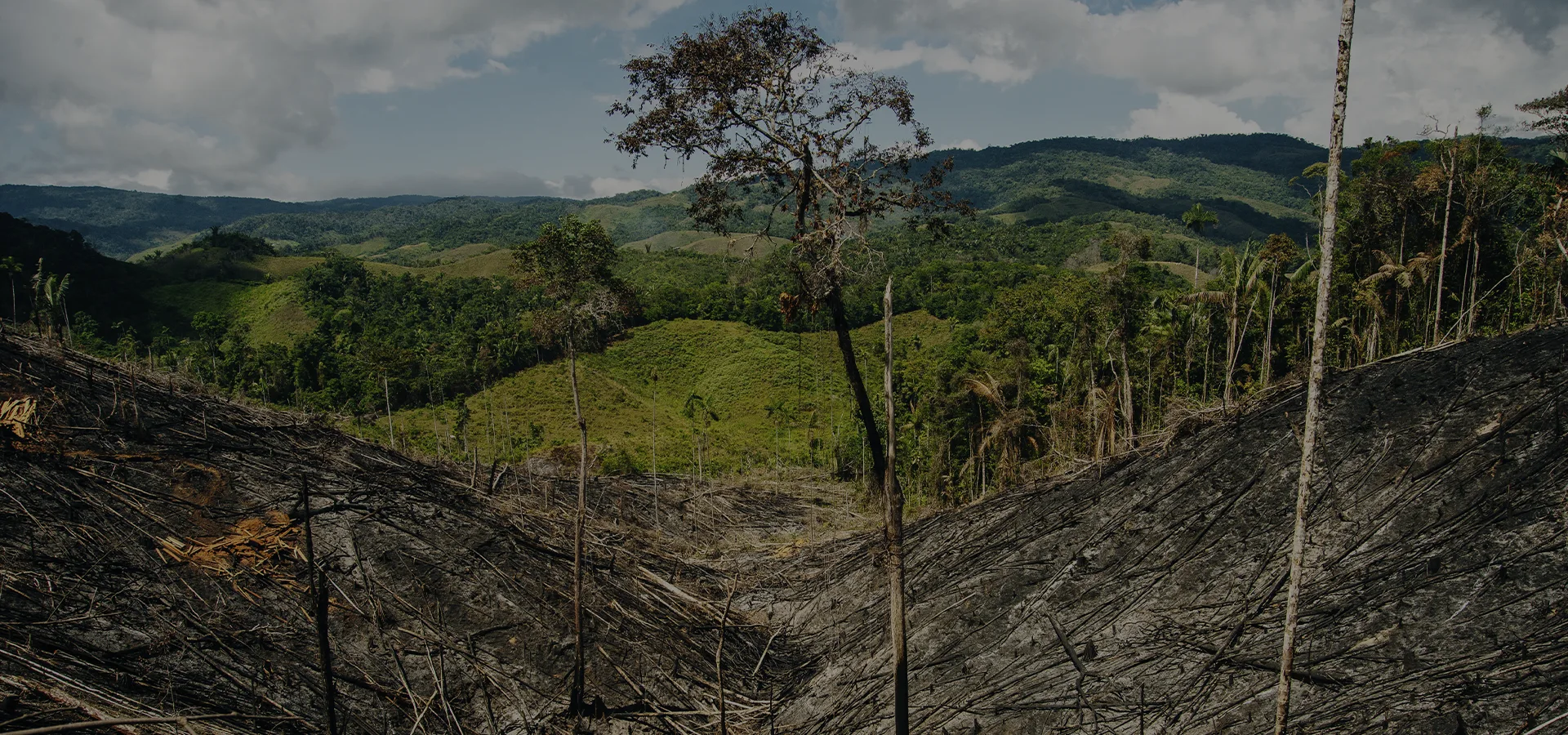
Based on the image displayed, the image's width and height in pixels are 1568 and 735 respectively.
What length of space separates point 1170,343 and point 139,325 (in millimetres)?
68056

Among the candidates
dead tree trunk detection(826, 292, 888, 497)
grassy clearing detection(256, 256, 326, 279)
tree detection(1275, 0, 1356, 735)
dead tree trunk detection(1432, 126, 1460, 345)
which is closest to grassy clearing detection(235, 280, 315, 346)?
grassy clearing detection(256, 256, 326, 279)

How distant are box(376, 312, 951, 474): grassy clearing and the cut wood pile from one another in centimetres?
2212

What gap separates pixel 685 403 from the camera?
54.2 meters

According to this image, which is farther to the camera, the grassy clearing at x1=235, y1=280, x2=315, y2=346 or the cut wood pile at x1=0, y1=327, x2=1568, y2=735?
the grassy clearing at x1=235, y1=280, x2=315, y2=346

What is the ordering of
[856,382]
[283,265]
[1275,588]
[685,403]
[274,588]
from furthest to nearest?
[283,265] < [685,403] < [274,588] < [1275,588] < [856,382]

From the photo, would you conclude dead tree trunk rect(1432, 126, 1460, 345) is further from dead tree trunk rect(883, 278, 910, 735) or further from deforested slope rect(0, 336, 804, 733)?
deforested slope rect(0, 336, 804, 733)

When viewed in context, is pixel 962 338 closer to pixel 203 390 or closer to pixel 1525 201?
pixel 1525 201

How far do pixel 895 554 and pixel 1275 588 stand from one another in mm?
4011

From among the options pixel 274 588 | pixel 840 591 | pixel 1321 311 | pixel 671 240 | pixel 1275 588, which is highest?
pixel 671 240

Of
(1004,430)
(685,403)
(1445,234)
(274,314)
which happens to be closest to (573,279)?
(1004,430)

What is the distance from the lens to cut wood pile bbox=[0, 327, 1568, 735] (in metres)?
6.52

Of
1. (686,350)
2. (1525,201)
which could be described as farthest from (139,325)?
(1525,201)

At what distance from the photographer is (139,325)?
56781mm

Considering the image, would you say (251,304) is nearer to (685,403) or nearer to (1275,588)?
(685,403)
